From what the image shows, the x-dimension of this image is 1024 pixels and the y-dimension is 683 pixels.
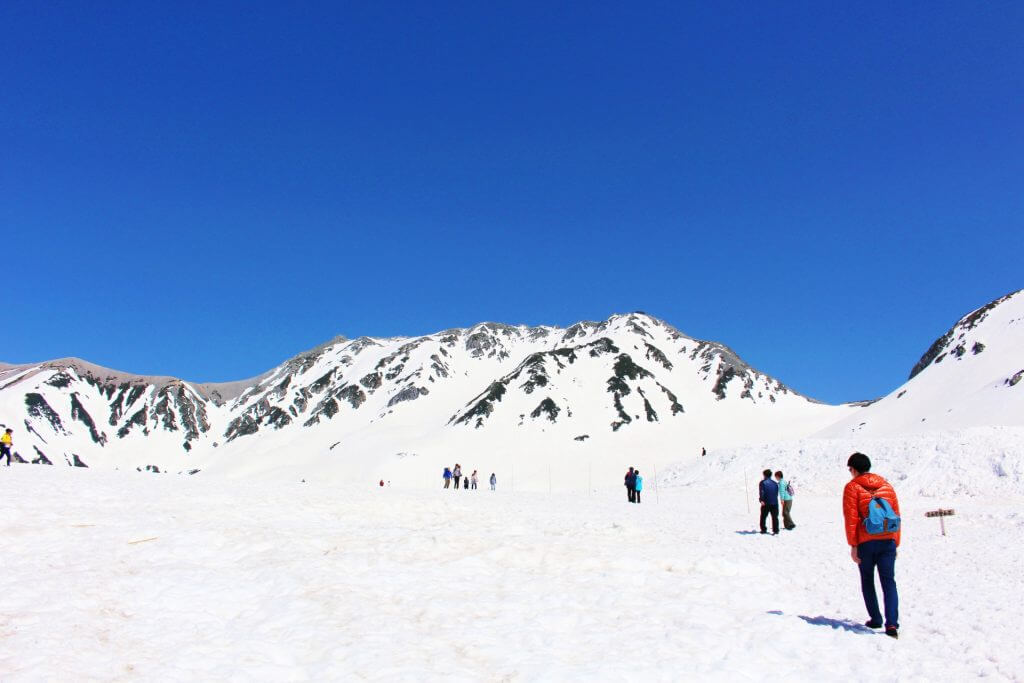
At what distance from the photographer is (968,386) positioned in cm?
6962

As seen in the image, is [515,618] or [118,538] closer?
[515,618]

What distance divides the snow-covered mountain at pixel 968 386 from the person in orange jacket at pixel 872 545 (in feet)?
177

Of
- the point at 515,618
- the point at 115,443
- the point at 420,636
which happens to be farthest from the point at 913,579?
the point at 115,443

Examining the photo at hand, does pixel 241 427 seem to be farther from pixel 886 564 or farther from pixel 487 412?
pixel 886 564

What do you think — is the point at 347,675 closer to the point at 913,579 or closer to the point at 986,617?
the point at 986,617

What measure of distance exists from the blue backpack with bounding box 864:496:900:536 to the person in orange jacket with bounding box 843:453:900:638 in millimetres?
41

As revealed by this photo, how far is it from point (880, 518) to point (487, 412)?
11796cm

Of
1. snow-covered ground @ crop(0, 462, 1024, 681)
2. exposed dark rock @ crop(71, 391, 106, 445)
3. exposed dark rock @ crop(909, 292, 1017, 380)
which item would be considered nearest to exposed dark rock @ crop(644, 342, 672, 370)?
exposed dark rock @ crop(909, 292, 1017, 380)

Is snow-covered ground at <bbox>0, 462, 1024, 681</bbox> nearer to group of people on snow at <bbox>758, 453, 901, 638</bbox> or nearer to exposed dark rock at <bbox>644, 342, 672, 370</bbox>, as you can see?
group of people on snow at <bbox>758, 453, 901, 638</bbox>

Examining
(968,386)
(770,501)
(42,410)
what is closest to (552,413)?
(968,386)

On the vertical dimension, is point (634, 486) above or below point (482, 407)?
below

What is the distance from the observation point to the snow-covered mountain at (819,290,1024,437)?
57.3 metres

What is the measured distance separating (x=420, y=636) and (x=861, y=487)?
6.55 m

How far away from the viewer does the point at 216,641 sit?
8141 mm
